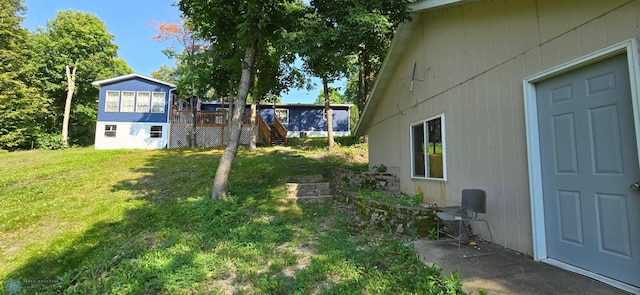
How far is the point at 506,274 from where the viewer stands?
293 cm

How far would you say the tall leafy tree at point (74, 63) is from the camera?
22953 millimetres

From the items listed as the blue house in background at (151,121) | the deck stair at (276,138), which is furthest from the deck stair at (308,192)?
the deck stair at (276,138)

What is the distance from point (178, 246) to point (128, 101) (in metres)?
19.0

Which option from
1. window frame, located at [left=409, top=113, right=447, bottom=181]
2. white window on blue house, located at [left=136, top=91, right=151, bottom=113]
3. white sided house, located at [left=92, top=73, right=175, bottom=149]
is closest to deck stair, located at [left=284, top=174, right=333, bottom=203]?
window frame, located at [left=409, top=113, right=447, bottom=181]

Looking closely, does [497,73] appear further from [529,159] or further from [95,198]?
[95,198]

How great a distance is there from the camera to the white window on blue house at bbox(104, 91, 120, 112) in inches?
769

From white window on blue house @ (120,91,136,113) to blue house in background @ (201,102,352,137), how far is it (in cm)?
876

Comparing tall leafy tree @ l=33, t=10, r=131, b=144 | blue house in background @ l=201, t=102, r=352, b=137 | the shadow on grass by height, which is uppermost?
tall leafy tree @ l=33, t=10, r=131, b=144

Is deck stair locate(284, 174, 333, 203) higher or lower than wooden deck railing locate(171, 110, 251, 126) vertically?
lower

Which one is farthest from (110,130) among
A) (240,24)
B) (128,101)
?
(240,24)

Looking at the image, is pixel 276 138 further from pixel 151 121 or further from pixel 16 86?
pixel 16 86

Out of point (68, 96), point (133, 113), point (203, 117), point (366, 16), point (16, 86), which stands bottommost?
point (366, 16)

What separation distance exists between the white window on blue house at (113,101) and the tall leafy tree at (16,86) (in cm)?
630

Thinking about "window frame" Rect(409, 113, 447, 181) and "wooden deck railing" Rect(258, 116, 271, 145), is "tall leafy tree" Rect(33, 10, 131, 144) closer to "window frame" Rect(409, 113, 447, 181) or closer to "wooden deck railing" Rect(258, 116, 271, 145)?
"wooden deck railing" Rect(258, 116, 271, 145)
